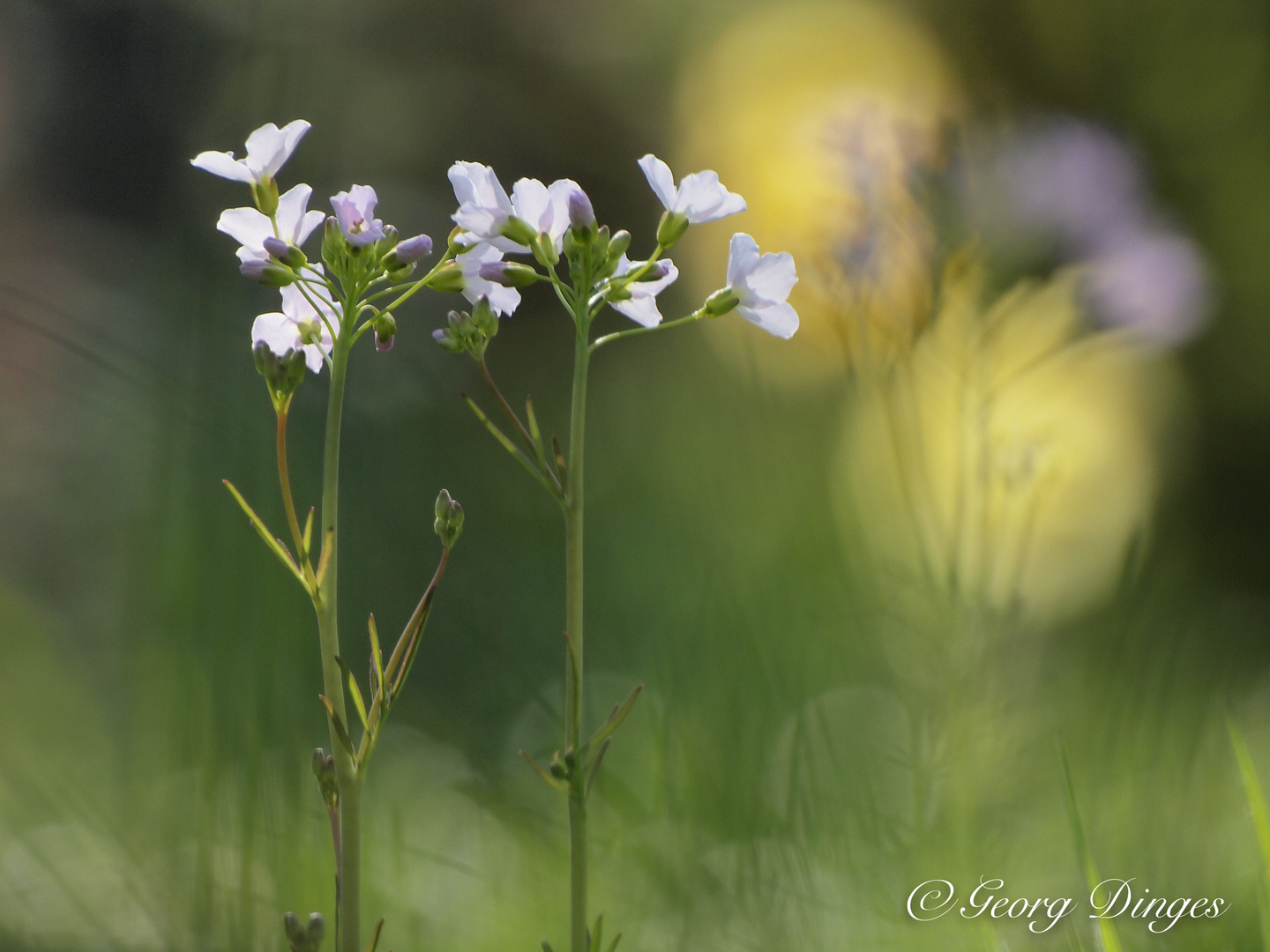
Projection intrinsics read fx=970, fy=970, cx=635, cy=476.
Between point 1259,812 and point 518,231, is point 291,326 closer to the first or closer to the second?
point 518,231

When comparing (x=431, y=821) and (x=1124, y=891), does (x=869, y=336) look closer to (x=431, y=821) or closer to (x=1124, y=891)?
(x=1124, y=891)

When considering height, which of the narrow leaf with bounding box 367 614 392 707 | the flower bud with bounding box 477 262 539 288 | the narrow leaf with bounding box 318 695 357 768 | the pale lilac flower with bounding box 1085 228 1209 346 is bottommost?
the narrow leaf with bounding box 318 695 357 768

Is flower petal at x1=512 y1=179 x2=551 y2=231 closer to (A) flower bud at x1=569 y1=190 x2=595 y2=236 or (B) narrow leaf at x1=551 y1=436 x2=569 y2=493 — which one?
(A) flower bud at x1=569 y1=190 x2=595 y2=236

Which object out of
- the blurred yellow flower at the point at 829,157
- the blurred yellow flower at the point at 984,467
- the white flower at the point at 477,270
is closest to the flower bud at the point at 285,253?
the white flower at the point at 477,270

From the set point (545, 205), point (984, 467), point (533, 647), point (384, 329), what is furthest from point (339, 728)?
point (533, 647)

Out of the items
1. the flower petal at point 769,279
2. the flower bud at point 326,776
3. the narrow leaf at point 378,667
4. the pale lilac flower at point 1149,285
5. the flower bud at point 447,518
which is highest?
the pale lilac flower at point 1149,285

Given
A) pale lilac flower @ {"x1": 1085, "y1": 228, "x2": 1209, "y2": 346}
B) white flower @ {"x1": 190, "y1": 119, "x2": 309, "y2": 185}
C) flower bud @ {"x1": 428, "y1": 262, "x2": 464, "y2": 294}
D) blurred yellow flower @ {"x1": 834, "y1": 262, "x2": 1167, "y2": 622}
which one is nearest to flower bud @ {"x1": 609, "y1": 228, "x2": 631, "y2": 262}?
flower bud @ {"x1": 428, "y1": 262, "x2": 464, "y2": 294}

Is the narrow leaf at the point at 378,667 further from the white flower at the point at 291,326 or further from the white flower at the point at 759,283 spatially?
the white flower at the point at 759,283
